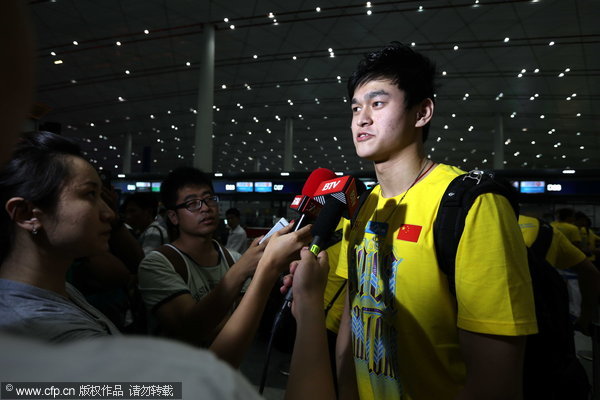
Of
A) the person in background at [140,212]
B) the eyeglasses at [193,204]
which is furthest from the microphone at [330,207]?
the person in background at [140,212]

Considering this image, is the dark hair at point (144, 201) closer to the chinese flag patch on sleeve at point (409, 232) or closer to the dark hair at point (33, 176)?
the dark hair at point (33, 176)

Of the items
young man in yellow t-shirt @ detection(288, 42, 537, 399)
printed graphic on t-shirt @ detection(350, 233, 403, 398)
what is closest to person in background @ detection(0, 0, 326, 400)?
young man in yellow t-shirt @ detection(288, 42, 537, 399)

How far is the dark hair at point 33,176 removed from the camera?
47.0 inches

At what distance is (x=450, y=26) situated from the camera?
10.9m

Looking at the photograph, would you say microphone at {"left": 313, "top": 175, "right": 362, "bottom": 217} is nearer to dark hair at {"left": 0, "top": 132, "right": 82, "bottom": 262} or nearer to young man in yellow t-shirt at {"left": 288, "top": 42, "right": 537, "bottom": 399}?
young man in yellow t-shirt at {"left": 288, "top": 42, "right": 537, "bottom": 399}

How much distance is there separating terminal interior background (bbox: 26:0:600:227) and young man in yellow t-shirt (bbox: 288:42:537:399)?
6.28 metres

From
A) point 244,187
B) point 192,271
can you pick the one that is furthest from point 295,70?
point 192,271

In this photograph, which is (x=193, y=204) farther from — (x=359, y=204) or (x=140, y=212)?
(x=140, y=212)

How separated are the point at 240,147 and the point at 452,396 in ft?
87.0

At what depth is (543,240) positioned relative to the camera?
2.99 m

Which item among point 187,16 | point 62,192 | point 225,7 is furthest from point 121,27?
point 62,192

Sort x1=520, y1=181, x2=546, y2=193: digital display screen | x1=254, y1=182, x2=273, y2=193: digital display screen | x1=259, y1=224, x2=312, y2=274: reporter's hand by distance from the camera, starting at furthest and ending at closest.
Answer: x1=254, y1=182, x2=273, y2=193: digital display screen, x1=520, y1=181, x2=546, y2=193: digital display screen, x1=259, y1=224, x2=312, y2=274: reporter's hand

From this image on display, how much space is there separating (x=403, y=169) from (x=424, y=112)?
0.98 ft

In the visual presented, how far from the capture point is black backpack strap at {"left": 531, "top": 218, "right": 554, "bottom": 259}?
9.65ft
